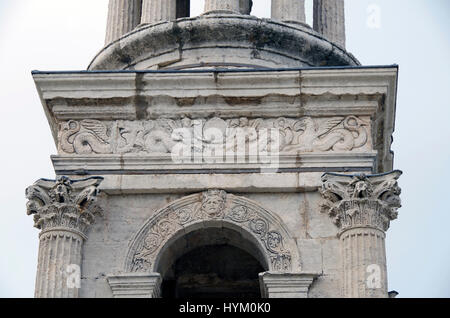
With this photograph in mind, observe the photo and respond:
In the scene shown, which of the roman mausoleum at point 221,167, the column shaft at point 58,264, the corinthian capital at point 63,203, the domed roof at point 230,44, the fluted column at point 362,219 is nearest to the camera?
the fluted column at point 362,219

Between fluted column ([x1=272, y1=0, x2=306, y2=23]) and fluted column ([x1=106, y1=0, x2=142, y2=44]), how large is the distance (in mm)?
2536

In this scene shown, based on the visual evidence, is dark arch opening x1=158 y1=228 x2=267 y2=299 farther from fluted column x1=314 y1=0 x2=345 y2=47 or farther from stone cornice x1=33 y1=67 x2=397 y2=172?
fluted column x1=314 y1=0 x2=345 y2=47

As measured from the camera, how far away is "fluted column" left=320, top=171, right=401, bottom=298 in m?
25.6

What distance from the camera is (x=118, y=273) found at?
26125 millimetres

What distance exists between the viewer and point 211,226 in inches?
1053

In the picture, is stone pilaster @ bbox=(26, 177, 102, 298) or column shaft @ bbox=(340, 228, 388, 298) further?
stone pilaster @ bbox=(26, 177, 102, 298)

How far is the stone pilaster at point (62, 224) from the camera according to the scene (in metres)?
25.9

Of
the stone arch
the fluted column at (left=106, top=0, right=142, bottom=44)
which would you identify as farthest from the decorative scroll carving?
the fluted column at (left=106, top=0, right=142, bottom=44)

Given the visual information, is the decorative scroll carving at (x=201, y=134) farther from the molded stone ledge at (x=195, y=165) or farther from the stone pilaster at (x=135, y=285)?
the stone pilaster at (x=135, y=285)

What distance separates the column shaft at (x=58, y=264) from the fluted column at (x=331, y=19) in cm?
643

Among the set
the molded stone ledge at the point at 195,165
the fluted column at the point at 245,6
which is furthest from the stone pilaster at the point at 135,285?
the fluted column at the point at 245,6

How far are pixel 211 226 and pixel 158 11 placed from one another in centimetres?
456
